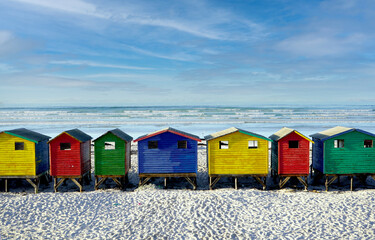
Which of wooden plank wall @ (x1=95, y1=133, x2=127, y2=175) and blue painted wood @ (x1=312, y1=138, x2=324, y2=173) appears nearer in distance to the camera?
wooden plank wall @ (x1=95, y1=133, x2=127, y2=175)

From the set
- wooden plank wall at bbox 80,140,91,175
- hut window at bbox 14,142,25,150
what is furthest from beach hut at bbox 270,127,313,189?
hut window at bbox 14,142,25,150

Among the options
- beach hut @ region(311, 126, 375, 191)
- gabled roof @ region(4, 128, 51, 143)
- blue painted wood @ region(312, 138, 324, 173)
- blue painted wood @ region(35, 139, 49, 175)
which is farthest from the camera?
blue painted wood @ region(312, 138, 324, 173)

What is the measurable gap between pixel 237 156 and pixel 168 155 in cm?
540

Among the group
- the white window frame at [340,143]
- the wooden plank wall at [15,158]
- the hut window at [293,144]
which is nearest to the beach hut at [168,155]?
the hut window at [293,144]

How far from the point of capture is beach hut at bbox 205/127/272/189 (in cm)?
1995

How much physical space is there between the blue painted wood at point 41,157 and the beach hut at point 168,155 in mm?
8216

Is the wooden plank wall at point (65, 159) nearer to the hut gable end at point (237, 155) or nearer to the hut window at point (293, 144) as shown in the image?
the hut gable end at point (237, 155)

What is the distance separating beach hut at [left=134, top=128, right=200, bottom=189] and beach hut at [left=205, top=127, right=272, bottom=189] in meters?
1.48

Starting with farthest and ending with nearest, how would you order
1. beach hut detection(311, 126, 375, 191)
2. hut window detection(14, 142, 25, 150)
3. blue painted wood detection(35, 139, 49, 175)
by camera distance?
blue painted wood detection(35, 139, 49, 175), hut window detection(14, 142, 25, 150), beach hut detection(311, 126, 375, 191)

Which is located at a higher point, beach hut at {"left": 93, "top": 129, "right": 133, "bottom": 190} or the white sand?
beach hut at {"left": 93, "top": 129, "right": 133, "bottom": 190}

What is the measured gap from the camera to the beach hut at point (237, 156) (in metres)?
20.0

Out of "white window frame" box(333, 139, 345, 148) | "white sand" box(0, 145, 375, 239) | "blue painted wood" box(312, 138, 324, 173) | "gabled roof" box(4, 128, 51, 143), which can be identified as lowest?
"white sand" box(0, 145, 375, 239)

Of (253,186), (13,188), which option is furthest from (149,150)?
(13,188)

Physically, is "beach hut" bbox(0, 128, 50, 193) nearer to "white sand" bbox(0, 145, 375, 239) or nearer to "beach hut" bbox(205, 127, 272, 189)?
"white sand" bbox(0, 145, 375, 239)
